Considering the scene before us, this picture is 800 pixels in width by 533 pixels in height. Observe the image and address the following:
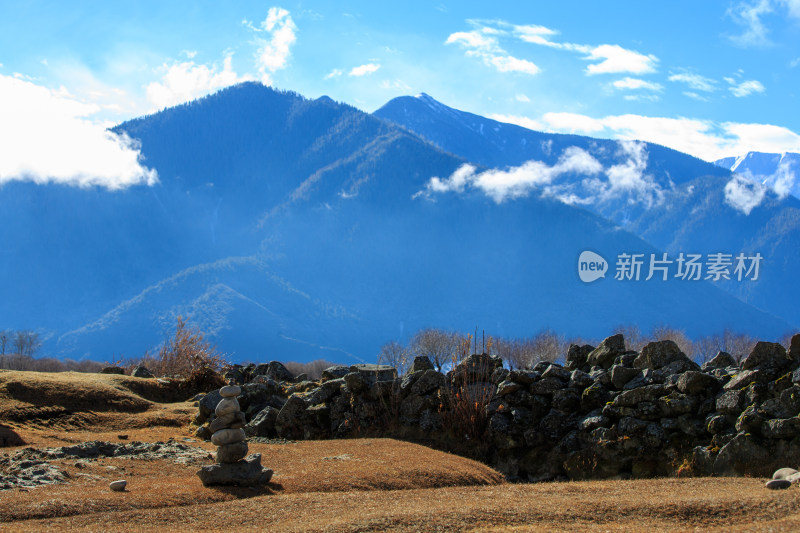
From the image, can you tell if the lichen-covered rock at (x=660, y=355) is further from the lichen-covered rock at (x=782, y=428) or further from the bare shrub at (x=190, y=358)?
the bare shrub at (x=190, y=358)

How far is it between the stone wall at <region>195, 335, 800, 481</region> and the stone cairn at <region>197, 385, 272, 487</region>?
13.5 feet

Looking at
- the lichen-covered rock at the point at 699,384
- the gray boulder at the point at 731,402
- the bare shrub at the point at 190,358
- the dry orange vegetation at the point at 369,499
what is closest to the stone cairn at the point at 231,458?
the dry orange vegetation at the point at 369,499

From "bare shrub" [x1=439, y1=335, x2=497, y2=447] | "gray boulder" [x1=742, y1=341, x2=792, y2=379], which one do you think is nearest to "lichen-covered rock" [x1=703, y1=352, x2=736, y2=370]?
"gray boulder" [x1=742, y1=341, x2=792, y2=379]

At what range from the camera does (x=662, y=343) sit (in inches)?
521

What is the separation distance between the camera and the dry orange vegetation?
7281 mm

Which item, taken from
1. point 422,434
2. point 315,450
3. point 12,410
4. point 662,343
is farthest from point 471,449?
point 12,410

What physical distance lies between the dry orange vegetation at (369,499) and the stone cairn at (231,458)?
0.19 metres

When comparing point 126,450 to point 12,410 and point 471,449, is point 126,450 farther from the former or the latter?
point 471,449

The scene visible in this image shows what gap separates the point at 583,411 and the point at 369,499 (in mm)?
5922

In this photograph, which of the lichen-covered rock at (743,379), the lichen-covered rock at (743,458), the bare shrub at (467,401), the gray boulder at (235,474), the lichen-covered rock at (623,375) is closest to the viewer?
the gray boulder at (235,474)

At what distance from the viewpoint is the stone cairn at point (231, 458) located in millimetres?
9234

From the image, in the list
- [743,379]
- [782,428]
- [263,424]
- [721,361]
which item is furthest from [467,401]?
[782,428]

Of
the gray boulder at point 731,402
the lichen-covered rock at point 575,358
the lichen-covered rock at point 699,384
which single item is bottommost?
the gray boulder at point 731,402

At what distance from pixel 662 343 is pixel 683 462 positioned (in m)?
2.56
